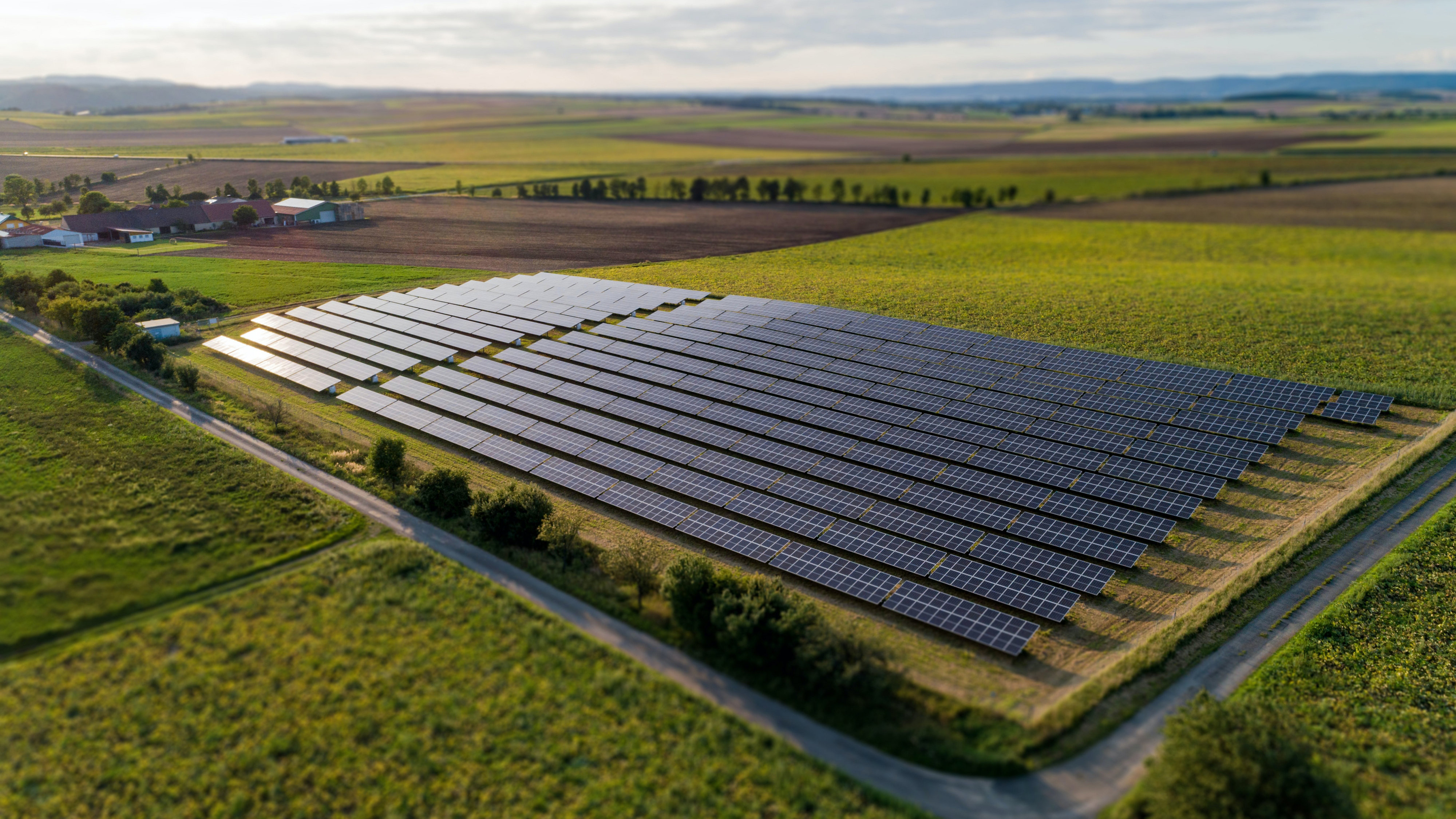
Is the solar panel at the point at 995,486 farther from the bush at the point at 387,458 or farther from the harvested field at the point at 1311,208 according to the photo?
the harvested field at the point at 1311,208

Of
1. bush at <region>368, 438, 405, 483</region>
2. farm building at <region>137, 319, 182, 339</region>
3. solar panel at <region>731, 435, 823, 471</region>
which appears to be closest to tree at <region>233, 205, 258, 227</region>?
farm building at <region>137, 319, 182, 339</region>

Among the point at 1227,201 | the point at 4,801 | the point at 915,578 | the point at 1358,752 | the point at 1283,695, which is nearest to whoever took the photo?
the point at 4,801

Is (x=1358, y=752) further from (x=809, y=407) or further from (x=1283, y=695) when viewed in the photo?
(x=809, y=407)

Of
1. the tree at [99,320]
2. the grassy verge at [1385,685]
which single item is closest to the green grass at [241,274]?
the tree at [99,320]

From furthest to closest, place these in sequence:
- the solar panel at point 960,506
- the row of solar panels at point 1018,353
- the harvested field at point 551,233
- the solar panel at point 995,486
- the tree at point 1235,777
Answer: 1. the harvested field at point 551,233
2. the row of solar panels at point 1018,353
3. the solar panel at point 995,486
4. the solar panel at point 960,506
5. the tree at point 1235,777

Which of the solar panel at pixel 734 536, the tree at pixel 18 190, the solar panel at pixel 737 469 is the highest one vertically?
the tree at pixel 18 190

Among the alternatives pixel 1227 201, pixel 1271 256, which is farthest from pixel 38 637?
pixel 1227 201
